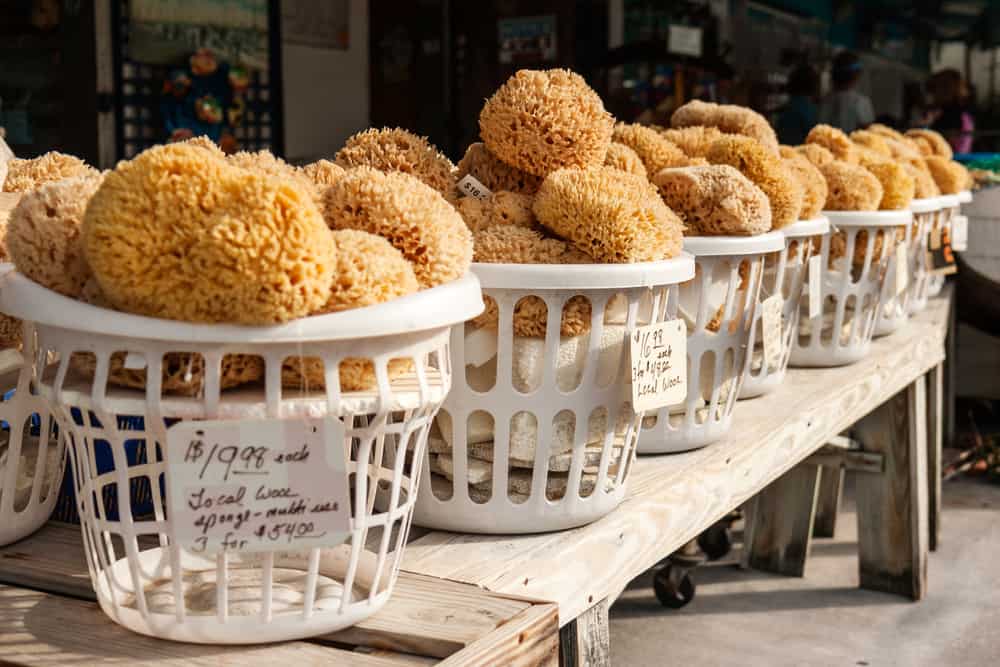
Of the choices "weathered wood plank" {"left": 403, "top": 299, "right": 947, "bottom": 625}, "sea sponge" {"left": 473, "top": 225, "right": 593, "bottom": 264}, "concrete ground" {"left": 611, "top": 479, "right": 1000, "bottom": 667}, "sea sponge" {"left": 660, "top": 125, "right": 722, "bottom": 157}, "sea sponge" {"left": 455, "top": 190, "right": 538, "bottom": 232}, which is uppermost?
"sea sponge" {"left": 660, "top": 125, "right": 722, "bottom": 157}

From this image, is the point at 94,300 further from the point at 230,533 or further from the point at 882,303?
the point at 882,303

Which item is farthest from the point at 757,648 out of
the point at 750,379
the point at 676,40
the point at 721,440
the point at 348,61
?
the point at 348,61

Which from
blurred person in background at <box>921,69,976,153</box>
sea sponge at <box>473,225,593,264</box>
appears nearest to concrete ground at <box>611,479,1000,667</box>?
sea sponge at <box>473,225,593,264</box>

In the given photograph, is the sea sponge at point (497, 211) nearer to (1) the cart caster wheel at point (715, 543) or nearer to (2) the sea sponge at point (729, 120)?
(2) the sea sponge at point (729, 120)

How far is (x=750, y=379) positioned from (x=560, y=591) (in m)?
0.72

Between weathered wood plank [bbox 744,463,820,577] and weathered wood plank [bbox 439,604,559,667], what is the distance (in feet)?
5.43

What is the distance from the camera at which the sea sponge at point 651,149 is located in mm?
1317

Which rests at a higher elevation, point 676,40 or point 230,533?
point 676,40

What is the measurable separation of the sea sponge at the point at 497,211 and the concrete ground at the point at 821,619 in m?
1.25

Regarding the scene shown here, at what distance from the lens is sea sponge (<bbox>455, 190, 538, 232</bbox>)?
37.8 inches

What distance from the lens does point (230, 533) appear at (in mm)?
647

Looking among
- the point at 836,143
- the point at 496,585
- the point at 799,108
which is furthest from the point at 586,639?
the point at 799,108

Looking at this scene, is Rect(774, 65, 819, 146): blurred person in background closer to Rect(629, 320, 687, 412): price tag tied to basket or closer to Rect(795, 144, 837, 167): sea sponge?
Rect(795, 144, 837, 167): sea sponge

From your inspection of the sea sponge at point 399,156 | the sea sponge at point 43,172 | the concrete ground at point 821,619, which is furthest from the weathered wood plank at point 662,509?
the concrete ground at point 821,619
